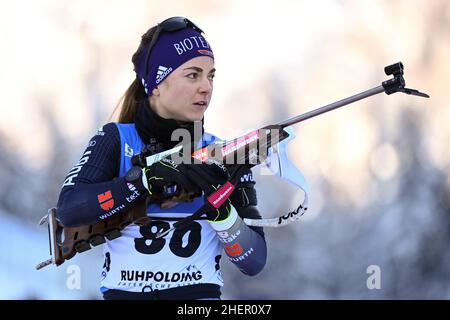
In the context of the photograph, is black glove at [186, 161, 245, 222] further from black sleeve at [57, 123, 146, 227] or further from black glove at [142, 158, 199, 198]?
black sleeve at [57, 123, 146, 227]

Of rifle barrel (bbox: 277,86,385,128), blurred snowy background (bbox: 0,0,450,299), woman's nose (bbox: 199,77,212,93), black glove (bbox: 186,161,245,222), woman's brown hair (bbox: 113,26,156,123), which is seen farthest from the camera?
blurred snowy background (bbox: 0,0,450,299)

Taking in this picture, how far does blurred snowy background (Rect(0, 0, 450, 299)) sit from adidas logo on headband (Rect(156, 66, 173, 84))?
1.27 metres

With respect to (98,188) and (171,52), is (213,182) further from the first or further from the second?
(171,52)

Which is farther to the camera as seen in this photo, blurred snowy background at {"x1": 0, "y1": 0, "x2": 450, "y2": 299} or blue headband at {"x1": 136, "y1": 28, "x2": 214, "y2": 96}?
blurred snowy background at {"x1": 0, "y1": 0, "x2": 450, "y2": 299}

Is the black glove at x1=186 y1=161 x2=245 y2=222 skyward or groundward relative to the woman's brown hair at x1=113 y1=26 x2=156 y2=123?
→ groundward

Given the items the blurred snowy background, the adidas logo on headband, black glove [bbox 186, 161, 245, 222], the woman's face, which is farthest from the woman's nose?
the blurred snowy background

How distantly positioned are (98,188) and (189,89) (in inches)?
15.5

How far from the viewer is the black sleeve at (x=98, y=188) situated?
196 cm

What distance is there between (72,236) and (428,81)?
7.01ft

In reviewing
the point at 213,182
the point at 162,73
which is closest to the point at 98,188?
the point at 213,182

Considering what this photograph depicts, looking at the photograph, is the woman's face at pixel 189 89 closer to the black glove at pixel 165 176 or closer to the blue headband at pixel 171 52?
the blue headband at pixel 171 52

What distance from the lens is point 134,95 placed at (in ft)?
7.66

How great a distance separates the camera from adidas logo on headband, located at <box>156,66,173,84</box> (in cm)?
216
